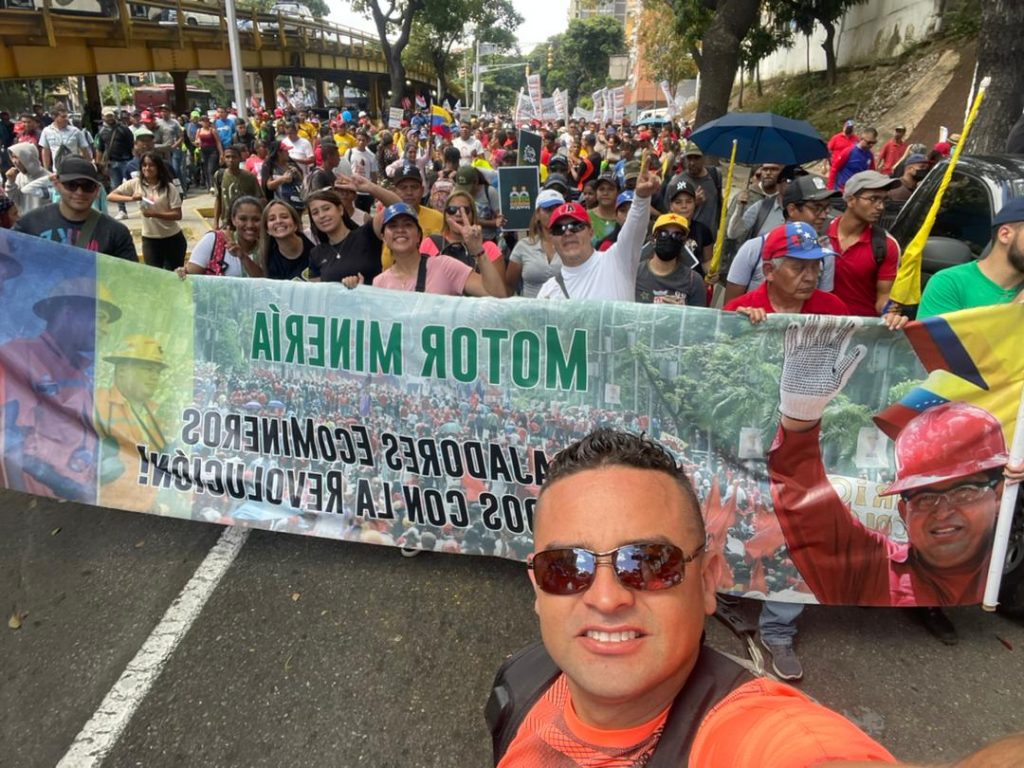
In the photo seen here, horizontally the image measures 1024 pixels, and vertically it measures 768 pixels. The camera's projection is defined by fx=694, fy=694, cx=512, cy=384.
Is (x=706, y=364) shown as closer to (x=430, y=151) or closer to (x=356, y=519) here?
(x=356, y=519)

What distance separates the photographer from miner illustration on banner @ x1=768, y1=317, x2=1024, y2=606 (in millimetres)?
3006

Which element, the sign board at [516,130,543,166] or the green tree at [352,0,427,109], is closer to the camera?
the sign board at [516,130,543,166]

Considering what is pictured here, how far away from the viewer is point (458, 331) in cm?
356

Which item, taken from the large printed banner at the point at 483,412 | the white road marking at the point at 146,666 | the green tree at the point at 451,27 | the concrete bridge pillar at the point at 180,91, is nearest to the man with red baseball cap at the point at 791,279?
the large printed banner at the point at 483,412

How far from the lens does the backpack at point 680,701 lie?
109cm

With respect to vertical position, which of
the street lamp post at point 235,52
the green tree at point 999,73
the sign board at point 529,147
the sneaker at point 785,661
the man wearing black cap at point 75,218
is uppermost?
the street lamp post at point 235,52

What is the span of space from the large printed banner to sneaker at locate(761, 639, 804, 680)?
226 millimetres

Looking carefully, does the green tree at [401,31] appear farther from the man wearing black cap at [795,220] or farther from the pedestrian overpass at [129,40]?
the man wearing black cap at [795,220]

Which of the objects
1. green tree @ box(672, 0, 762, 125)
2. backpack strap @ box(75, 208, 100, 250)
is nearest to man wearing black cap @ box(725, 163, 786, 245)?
backpack strap @ box(75, 208, 100, 250)

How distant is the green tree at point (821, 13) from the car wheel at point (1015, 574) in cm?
2816

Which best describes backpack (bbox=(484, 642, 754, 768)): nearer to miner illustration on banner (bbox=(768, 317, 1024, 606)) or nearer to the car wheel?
miner illustration on banner (bbox=(768, 317, 1024, 606))

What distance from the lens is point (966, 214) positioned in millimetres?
4496

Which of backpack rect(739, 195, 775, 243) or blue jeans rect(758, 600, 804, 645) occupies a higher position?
backpack rect(739, 195, 775, 243)

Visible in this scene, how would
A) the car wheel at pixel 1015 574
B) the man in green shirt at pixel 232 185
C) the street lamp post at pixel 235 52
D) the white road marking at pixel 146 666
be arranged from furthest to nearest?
the street lamp post at pixel 235 52 → the man in green shirt at pixel 232 185 → the car wheel at pixel 1015 574 → the white road marking at pixel 146 666
